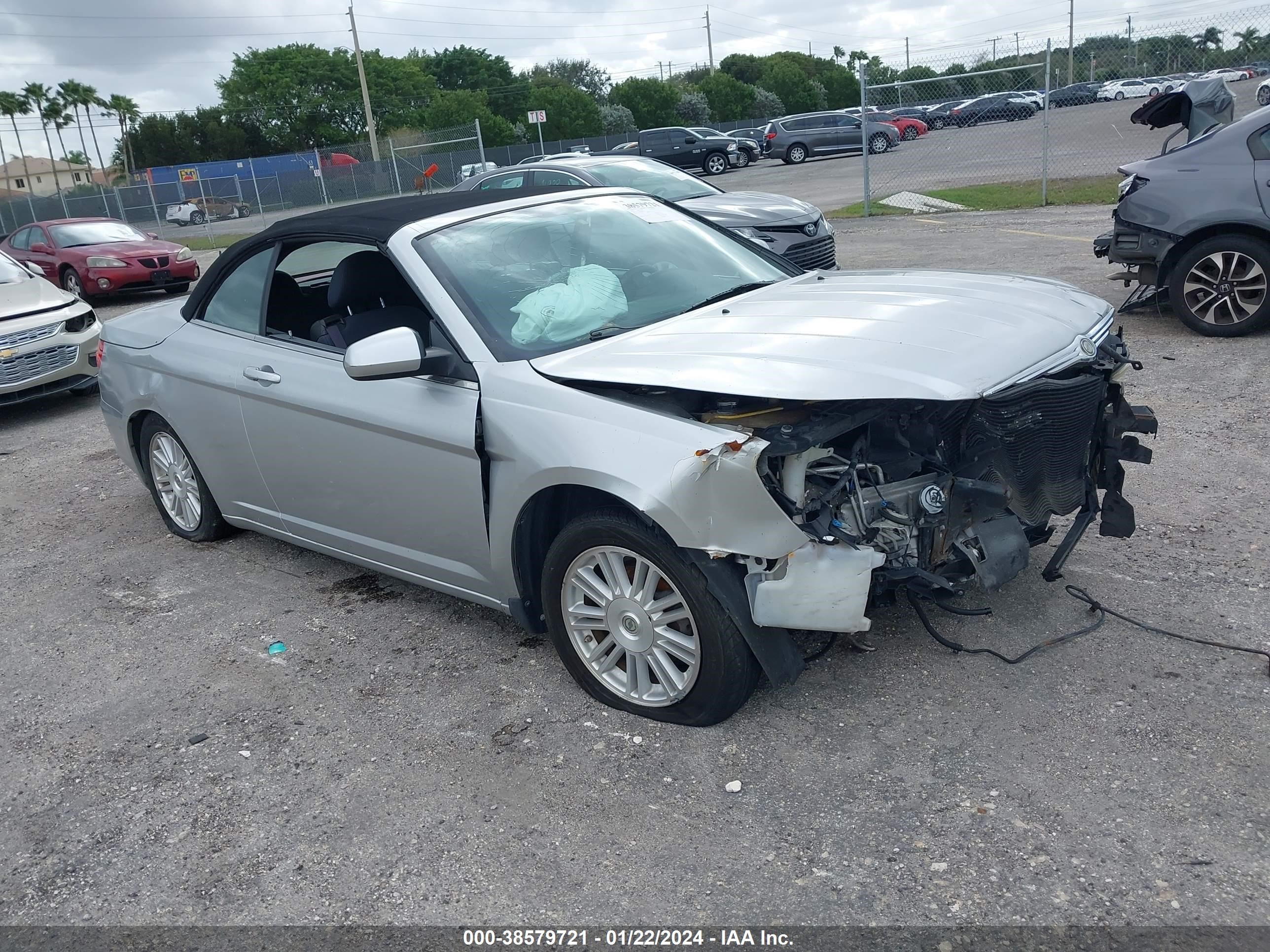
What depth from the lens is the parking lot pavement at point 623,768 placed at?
2.74 m

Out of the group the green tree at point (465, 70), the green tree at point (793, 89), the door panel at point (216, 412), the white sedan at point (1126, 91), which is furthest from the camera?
the green tree at point (465, 70)

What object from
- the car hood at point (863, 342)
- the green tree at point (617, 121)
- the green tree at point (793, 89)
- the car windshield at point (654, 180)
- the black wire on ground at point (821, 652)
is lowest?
the black wire on ground at point (821, 652)

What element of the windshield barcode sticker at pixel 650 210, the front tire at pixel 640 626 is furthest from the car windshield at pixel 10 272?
the front tire at pixel 640 626

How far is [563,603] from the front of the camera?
3.62m

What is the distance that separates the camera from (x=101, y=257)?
55.1 feet

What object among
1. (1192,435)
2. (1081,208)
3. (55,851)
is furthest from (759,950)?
(1081,208)

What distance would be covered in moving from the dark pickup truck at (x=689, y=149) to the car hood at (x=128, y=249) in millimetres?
20737

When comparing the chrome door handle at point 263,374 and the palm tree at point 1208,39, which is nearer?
the chrome door handle at point 263,374

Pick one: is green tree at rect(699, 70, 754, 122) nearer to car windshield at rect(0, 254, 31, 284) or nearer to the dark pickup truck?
the dark pickup truck

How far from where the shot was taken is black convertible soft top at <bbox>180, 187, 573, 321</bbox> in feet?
13.8

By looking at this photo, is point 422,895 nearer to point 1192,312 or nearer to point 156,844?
point 156,844

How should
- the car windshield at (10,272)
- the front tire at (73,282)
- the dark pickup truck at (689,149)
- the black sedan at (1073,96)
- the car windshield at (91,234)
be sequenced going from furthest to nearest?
the dark pickup truck at (689,149)
the black sedan at (1073,96)
the car windshield at (91,234)
the front tire at (73,282)
the car windshield at (10,272)

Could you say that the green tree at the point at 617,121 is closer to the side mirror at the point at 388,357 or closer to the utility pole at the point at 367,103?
the utility pole at the point at 367,103

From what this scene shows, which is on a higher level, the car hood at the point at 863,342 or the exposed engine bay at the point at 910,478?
the car hood at the point at 863,342
